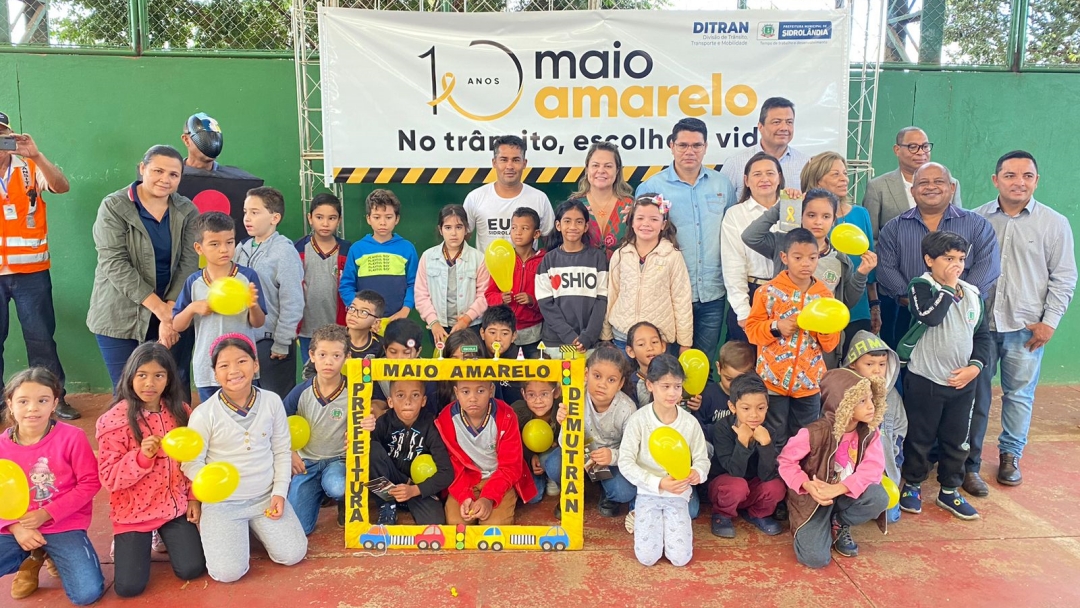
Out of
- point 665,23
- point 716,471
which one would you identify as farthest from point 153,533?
point 665,23

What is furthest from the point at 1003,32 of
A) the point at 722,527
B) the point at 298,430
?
the point at 298,430

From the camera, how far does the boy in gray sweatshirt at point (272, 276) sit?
13.4 ft

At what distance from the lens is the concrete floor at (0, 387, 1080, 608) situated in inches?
120

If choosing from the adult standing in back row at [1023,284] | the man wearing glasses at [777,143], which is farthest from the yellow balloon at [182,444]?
the adult standing in back row at [1023,284]

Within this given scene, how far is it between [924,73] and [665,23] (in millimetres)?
2260

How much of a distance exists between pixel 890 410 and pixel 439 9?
13.9ft

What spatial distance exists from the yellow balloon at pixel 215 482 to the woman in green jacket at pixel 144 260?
3.73 ft

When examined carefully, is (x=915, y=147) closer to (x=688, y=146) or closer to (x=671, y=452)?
(x=688, y=146)

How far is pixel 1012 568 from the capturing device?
3.31 meters

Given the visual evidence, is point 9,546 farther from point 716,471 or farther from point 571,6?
point 571,6

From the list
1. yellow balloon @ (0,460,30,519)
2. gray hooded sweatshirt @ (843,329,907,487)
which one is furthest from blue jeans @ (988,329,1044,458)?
yellow balloon @ (0,460,30,519)

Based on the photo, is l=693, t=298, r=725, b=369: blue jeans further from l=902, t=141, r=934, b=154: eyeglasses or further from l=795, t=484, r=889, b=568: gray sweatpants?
l=902, t=141, r=934, b=154: eyeglasses

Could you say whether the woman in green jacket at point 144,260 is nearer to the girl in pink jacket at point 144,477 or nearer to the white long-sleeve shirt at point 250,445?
the girl in pink jacket at point 144,477

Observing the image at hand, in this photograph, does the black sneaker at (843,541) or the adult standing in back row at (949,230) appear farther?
the adult standing in back row at (949,230)
